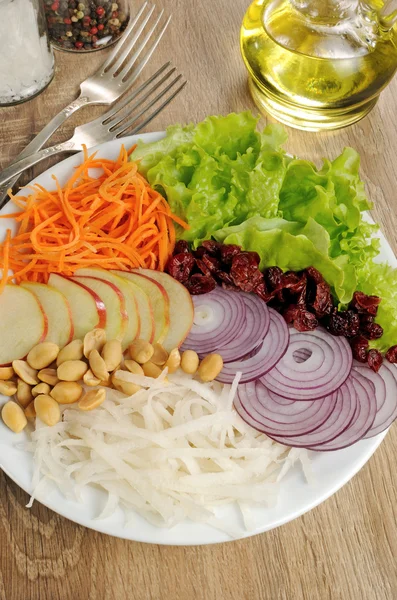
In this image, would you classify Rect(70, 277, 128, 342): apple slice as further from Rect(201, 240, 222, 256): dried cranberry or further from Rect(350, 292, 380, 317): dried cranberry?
Rect(350, 292, 380, 317): dried cranberry

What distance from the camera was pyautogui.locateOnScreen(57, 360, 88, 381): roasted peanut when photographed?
195 centimetres

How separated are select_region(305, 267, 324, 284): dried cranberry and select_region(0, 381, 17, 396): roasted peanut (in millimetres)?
1055

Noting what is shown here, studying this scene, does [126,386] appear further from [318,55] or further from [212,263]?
[318,55]

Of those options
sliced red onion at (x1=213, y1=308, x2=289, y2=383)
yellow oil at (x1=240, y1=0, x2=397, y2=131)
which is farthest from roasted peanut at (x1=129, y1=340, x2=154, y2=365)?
yellow oil at (x1=240, y1=0, x2=397, y2=131)

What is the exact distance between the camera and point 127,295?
2.15 metres

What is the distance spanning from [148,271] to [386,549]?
1227 mm

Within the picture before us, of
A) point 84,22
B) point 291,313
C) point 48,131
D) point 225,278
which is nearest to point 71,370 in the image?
point 225,278

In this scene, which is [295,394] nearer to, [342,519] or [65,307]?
[342,519]

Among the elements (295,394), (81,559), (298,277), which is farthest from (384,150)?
(81,559)

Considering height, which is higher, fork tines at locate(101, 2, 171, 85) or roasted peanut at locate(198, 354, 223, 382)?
fork tines at locate(101, 2, 171, 85)

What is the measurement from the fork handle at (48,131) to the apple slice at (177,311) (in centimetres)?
81

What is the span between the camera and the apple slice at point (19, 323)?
2.04m

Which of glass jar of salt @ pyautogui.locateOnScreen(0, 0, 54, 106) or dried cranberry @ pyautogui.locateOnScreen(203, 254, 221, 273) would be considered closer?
dried cranberry @ pyautogui.locateOnScreen(203, 254, 221, 273)

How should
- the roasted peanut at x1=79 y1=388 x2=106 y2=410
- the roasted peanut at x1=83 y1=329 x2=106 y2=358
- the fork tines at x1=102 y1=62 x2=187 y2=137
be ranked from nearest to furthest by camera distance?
the roasted peanut at x1=79 y1=388 x2=106 y2=410 → the roasted peanut at x1=83 y1=329 x2=106 y2=358 → the fork tines at x1=102 y1=62 x2=187 y2=137
